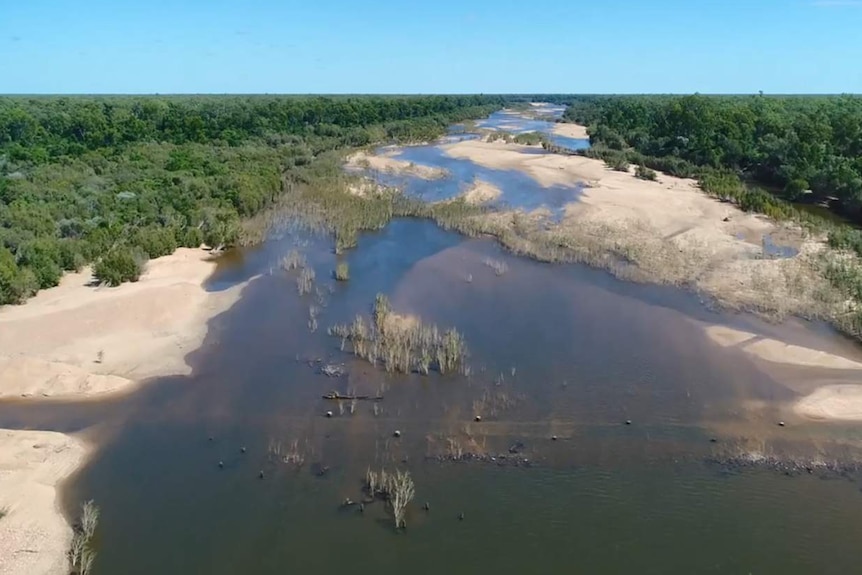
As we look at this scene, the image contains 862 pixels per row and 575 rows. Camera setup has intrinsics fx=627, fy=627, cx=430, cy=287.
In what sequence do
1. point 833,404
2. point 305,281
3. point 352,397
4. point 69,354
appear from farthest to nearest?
point 305,281
point 69,354
point 352,397
point 833,404

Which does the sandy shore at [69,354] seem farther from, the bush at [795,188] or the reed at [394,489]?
the bush at [795,188]

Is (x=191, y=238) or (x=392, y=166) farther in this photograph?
(x=392, y=166)

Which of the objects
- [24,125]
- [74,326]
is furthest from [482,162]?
[74,326]

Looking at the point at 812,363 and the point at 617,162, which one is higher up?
the point at 617,162

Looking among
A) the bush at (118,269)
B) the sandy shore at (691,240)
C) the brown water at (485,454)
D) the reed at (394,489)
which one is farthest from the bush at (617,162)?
the reed at (394,489)

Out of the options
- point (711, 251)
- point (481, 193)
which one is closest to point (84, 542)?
point (711, 251)

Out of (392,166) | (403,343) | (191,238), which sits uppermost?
(191,238)

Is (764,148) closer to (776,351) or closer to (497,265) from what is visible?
(497,265)
